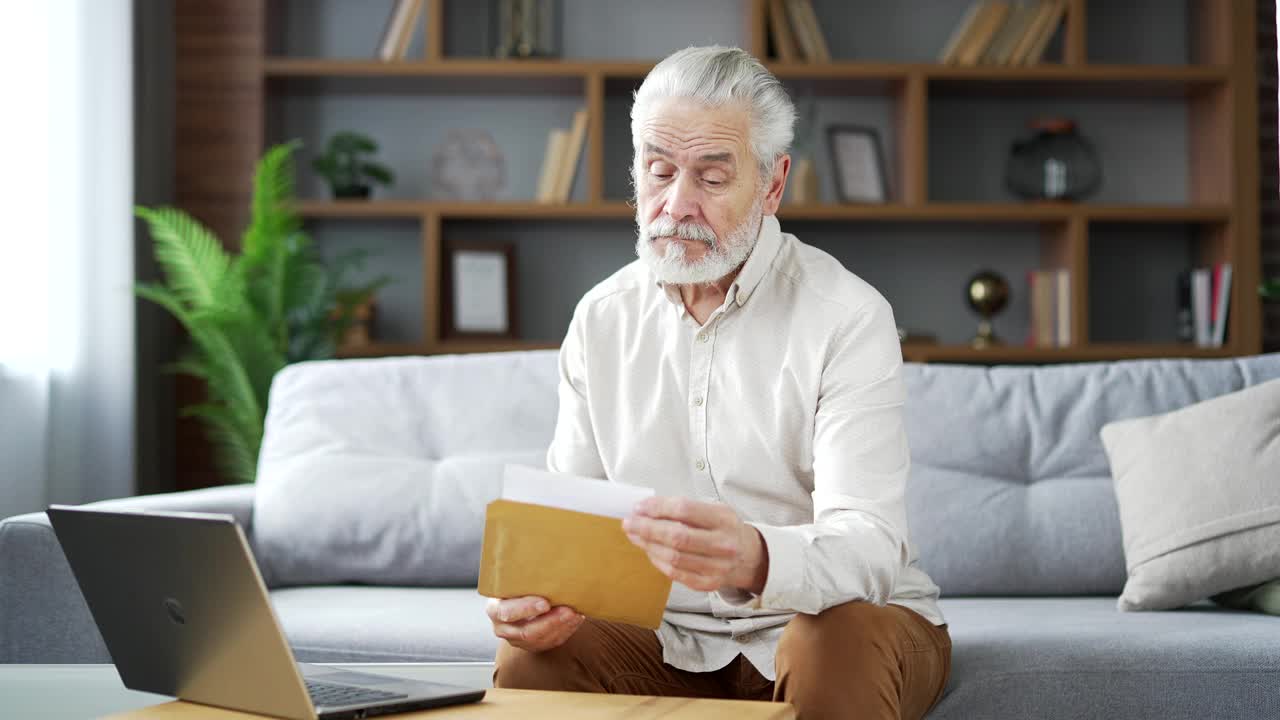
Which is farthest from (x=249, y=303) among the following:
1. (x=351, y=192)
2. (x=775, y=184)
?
(x=775, y=184)

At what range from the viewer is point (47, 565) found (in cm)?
186

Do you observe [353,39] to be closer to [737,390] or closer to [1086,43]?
[1086,43]

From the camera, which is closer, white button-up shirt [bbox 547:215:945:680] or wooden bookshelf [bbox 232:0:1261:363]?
white button-up shirt [bbox 547:215:945:680]

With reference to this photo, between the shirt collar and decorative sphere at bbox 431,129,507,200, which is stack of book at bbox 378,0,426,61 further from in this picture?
the shirt collar

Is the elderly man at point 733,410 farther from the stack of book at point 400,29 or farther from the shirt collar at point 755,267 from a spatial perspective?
the stack of book at point 400,29

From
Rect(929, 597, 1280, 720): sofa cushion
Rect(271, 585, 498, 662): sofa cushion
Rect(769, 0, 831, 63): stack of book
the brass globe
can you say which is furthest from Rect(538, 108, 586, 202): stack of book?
Rect(929, 597, 1280, 720): sofa cushion

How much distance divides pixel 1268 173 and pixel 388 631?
119 inches

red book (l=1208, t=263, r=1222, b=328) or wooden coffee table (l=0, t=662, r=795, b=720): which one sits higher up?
red book (l=1208, t=263, r=1222, b=328)

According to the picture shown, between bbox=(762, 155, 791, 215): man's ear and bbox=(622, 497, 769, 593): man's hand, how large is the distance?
0.52 m

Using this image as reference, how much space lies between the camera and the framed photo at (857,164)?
3.81 meters

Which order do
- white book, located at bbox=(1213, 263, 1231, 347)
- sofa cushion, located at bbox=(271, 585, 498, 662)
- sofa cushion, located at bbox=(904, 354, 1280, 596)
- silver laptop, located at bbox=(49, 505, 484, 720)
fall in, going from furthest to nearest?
white book, located at bbox=(1213, 263, 1231, 347)
sofa cushion, located at bbox=(904, 354, 1280, 596)
sofa cushion, located at bbox=(271, 585, 498, 662)
silver laptop, located at bbox=(49, 505, 484, 720)

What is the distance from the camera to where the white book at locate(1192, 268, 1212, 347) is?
3723 millimetres

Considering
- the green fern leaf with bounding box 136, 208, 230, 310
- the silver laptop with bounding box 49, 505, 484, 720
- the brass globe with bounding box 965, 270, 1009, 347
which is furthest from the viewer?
the brass globe with bounding box 965, 270, 1009, 347

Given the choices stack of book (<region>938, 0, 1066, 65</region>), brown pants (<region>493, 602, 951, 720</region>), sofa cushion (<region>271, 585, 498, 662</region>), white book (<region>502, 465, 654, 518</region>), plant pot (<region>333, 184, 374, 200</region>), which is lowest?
sofa cushion (<region>271, 585, 498, 662</region>)
